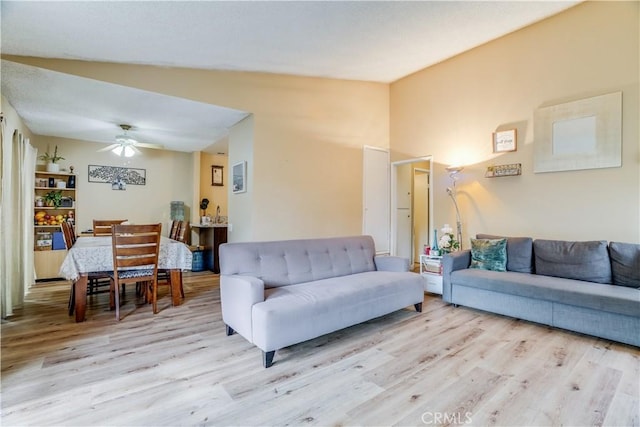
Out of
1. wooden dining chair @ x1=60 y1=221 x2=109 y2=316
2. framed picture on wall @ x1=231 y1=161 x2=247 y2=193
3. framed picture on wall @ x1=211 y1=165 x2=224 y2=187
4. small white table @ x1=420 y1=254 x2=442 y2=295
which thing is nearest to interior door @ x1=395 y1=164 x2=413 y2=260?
small white table @ x1=420 y1=254 x2=442 y2=295

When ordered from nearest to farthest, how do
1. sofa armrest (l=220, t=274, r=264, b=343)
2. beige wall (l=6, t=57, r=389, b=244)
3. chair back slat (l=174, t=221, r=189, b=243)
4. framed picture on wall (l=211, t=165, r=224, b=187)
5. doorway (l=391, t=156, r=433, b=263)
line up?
sofa armrest (l=220, t=274, r=264, b=343) → beige wall (l=6, t=57, r=389, b=244) → chair back slat (l=174, t=221, r=189, b=243) → doorway (l=391, t=156, r=433, b=263) → framed picture on wall (l=211, t=165, r=224, b=187)

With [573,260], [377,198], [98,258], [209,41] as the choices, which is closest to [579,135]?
[573,260]

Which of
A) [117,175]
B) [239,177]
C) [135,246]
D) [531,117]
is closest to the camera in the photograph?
[135,246]

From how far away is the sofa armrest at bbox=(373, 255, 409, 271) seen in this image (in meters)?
3.58

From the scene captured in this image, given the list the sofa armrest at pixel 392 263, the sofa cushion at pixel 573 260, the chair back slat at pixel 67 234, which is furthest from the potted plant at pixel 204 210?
the sofa cushion at pixel 573 260

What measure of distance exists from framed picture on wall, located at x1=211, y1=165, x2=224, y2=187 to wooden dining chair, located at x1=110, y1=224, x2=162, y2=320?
3750 millimetres

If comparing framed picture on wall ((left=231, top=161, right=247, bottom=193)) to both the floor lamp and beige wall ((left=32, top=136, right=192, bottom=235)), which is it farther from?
the floor lamp

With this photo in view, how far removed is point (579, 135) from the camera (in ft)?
11.4

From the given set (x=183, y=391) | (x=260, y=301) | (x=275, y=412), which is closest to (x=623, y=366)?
(x=275, y=412)

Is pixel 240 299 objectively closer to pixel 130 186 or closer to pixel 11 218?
pixel 11 218

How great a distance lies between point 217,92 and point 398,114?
10.4ft

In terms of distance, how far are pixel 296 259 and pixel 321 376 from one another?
4.16 feet

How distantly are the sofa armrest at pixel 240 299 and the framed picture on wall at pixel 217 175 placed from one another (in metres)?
4.59

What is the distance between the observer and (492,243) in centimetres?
375
